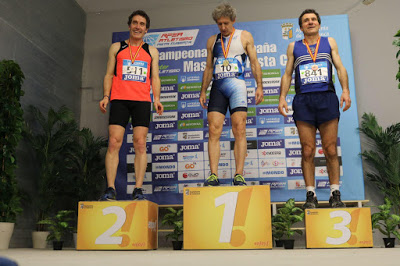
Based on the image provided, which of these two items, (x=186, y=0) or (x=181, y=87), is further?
(x=186, y=0)

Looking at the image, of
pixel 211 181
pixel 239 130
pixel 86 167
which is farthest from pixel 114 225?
pixel 86 167

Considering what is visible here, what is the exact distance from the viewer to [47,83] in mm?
5633

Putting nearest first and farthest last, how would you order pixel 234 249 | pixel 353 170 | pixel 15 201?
pixel 234 249, pixel 15 201, pixel 353 170

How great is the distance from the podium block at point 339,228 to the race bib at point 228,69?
1334mm

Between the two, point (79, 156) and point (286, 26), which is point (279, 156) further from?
point (79, 156)

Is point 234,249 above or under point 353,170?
under

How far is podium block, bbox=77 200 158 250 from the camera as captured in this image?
3332mm

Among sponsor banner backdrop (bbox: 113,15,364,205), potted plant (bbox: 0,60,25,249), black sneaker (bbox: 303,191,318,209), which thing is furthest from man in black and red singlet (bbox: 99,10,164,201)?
sponsor banner backdrop (bbox: 113,15,364,205)

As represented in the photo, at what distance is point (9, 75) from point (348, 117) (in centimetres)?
415

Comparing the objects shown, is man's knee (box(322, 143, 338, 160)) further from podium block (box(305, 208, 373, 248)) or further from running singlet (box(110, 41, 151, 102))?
running singlet (box(110, 41, 151, 102))

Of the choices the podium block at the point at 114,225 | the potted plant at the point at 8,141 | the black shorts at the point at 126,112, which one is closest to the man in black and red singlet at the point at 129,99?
the black shorts at the point at 126,112

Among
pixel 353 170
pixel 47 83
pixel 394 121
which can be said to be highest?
pixel 47 83

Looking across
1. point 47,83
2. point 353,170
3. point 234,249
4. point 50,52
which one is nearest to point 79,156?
point 47,83

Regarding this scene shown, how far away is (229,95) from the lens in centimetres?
372
